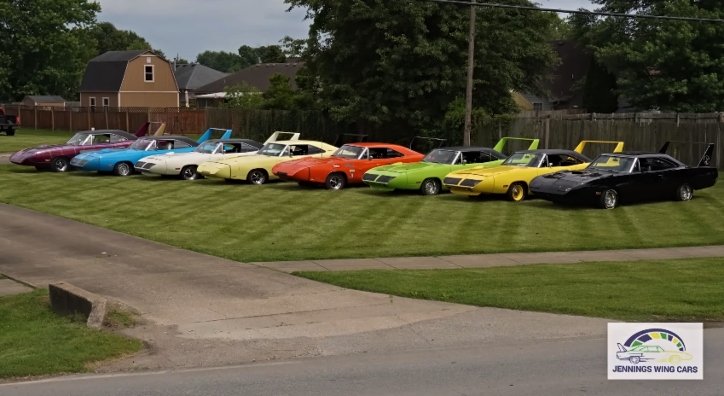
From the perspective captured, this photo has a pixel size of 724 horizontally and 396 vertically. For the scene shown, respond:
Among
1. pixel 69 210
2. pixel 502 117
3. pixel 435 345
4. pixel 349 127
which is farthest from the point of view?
pixel 349 127

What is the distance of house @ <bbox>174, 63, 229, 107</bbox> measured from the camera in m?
95.8

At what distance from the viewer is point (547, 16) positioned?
39719 mm

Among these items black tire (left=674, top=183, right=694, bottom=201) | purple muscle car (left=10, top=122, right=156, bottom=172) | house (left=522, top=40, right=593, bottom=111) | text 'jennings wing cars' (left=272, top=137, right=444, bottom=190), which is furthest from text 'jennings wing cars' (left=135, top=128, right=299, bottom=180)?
house (left=522, top=40, right=593, bottom=111)

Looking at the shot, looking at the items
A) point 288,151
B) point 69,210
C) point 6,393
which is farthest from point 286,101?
point 6,393

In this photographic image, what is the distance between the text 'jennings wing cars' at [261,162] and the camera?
2745cm

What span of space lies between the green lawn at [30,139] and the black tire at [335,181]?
77.5 feet

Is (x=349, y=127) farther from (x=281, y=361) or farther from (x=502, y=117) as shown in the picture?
(x=281, y=361)

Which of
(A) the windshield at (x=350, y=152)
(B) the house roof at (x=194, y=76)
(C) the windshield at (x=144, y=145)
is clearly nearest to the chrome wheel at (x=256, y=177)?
(A) the windshield at (x=350, y=152)

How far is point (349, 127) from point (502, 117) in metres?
9.50

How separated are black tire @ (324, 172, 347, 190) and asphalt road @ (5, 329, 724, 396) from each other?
1642 cm

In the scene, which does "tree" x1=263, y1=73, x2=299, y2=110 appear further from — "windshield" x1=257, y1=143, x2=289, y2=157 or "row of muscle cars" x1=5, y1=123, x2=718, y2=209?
"windshield" x1=257, y1=143, x2=289, y2=157

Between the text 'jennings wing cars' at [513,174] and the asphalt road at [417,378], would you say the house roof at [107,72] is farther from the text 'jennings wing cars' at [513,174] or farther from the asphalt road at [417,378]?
the asphalt road at [417,378]

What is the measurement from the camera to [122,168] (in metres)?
30.3

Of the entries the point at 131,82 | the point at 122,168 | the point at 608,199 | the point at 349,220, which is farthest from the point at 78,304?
the point at 131,82
